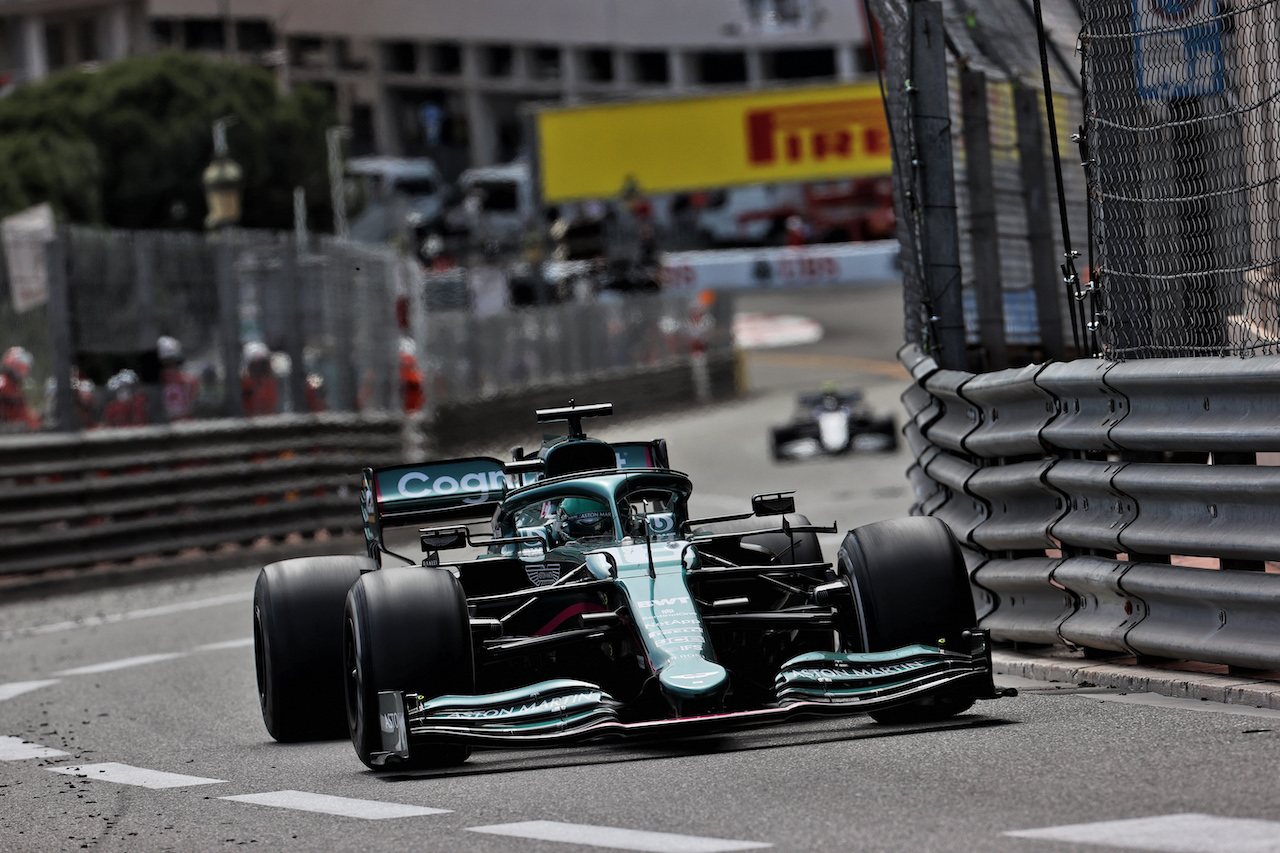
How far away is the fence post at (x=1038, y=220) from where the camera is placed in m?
11.4

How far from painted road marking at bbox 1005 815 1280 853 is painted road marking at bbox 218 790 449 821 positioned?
1.98 m

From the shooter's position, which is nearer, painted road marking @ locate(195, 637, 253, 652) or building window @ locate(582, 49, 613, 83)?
painted road marking @ locate(195, 637, 253, 652)

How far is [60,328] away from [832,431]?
33.5ft

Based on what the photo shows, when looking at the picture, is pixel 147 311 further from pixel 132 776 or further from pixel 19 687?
pixel 132 776

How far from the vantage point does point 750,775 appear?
20.7ft

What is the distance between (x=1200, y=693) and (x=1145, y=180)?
217cm

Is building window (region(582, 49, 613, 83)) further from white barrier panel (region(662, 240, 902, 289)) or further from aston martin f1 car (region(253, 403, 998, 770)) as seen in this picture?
aston martin f1 car (region(253, 403, 998, 770))

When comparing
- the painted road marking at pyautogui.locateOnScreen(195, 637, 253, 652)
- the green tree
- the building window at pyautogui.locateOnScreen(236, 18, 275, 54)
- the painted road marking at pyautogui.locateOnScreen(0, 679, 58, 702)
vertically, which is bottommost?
the painted road marking at pyautogui.locateOnScreen(195, 637, 253, 652)

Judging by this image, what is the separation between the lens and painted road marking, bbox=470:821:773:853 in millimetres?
5180

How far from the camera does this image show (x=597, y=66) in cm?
8675

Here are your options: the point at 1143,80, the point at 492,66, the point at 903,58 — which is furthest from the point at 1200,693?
the point at 492,66

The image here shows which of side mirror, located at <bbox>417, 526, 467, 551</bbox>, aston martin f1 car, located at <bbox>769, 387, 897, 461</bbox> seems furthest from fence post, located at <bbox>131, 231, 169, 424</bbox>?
side mirror, located at <bbox>417, 526, 467, 551</bbox>

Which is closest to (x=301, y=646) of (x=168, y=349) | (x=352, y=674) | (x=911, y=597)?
(x=352, y=674)

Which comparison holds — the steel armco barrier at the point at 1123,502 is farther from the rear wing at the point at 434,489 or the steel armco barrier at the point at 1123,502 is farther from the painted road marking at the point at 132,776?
the painted road marking at the point at 132,776
